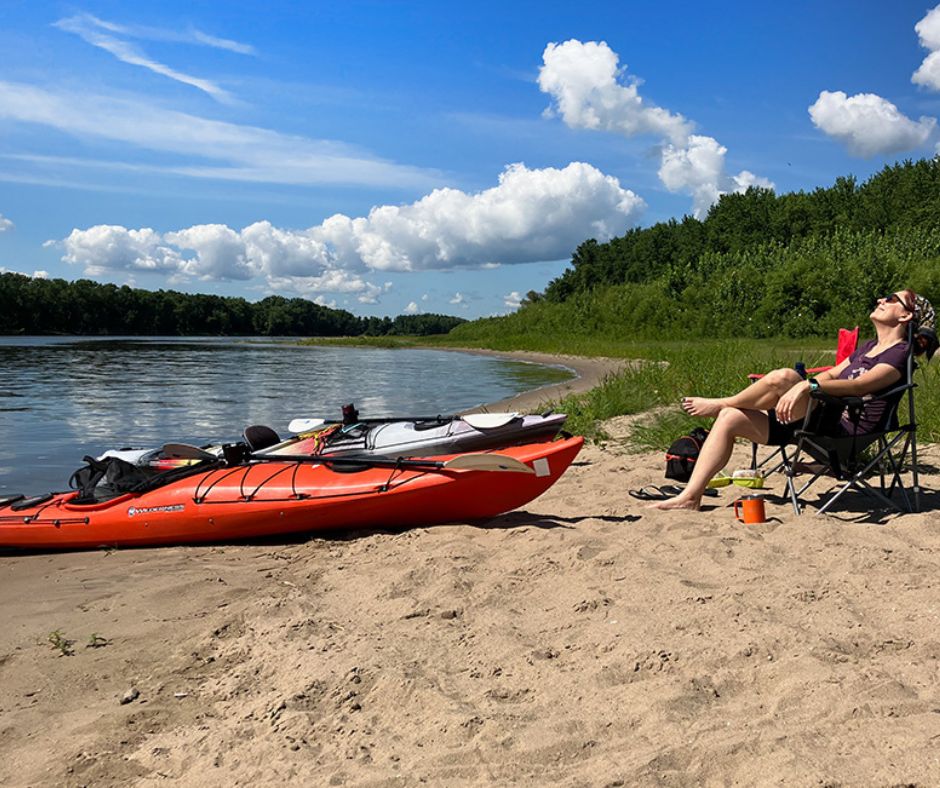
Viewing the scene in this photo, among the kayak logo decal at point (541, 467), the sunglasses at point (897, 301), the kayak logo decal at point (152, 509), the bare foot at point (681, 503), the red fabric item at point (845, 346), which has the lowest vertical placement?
the kayak logo decal at point (152, 509)

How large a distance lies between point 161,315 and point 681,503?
4514 inches

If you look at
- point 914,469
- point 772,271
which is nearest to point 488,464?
point 914,469

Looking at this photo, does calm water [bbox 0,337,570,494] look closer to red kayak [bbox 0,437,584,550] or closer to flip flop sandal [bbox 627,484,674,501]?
red kayak [bbox 0,437,584,550]

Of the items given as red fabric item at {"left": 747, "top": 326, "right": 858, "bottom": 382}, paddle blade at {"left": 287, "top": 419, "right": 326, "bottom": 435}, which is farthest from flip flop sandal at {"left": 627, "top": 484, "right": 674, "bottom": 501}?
paddle blade at {"left": 287, "top": 419, "right": 326, "bottom": 435}

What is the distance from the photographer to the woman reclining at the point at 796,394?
438 centimetres

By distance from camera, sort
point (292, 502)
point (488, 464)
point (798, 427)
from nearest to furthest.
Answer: point (798, 427)
point (488, 464)
point (292, 502)

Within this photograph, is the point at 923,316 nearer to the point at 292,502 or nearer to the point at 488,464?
the point at 488,464

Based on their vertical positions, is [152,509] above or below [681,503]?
below

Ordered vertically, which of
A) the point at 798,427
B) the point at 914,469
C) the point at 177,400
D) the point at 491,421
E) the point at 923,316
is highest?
the point at 923,316

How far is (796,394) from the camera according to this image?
432 centimetres

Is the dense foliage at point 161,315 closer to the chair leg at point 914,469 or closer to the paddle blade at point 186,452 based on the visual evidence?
the paddle blade at point 186,452

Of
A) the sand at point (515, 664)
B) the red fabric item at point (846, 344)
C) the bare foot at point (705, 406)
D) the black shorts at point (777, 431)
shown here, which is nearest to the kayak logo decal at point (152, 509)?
the sand at point (515, 664)

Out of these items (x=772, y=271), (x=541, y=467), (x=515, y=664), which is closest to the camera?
(x=515, y=664)

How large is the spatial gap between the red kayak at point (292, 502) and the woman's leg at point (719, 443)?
2.38ft
